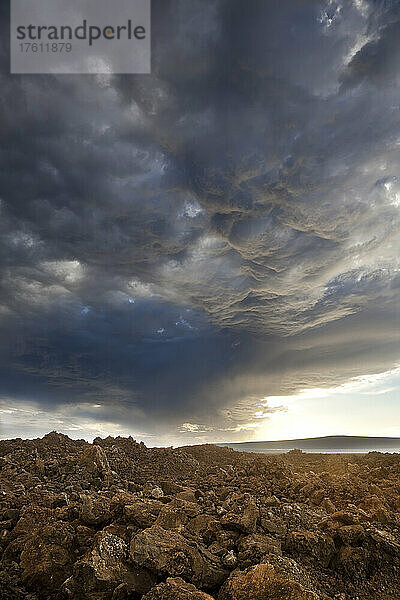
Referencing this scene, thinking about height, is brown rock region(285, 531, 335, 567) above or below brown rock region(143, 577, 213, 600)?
below

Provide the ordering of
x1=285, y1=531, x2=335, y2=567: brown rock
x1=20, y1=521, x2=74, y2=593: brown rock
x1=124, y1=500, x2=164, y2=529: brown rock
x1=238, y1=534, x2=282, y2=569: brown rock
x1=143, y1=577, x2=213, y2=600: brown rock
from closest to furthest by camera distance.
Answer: x1=143, y1=577, x2=213, y2=600: brown rock → x1=20, y1=521, x2=74, y2=593: brown rock → x1=238, y1=534, x2=282, y2=569: brown rock → x1=285, y1=531, x2=335, y2=567: brown rock → x1=124, y1=500, x2=164, y2=529: brown rock

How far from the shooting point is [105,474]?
33.0 ft

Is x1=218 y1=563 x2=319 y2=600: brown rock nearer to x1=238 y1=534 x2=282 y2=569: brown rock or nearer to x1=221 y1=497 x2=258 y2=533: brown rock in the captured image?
x1=238 y1=534 x2=282 y2=569: brown rock

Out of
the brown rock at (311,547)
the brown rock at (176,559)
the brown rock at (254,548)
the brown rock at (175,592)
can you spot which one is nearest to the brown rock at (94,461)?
the brown rock at (176,559)

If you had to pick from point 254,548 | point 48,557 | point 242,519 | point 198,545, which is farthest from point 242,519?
point 48,557

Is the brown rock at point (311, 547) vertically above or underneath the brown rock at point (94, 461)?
underneath

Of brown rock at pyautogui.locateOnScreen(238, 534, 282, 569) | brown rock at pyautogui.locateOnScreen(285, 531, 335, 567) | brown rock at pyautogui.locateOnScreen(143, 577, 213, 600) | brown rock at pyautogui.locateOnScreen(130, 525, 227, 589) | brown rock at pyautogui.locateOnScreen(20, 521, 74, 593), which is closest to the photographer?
brown rock at pyautogui.locateOnScreen(143, 577, 213, 600)

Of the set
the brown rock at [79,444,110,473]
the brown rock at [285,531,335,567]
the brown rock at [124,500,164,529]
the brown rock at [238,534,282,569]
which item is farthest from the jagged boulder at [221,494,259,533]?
the brown rock at [79,444,110,473]

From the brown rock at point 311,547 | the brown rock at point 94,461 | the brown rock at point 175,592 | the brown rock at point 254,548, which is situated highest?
the brown rock at point 94,461

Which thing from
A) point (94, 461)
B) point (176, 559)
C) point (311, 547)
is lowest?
point (311, 547)

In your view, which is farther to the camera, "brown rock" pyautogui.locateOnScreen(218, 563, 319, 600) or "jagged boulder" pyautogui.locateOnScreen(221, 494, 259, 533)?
"jagged boulder" pyautogui.locateOnScreen(221, 494, 259, 533)

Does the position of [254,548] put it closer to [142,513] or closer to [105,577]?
[142,513]

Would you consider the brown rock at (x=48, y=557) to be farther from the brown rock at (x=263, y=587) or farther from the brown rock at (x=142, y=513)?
the brown rock at (x=263, y=587)

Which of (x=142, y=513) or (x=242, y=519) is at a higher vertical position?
(x=142, y=513)
